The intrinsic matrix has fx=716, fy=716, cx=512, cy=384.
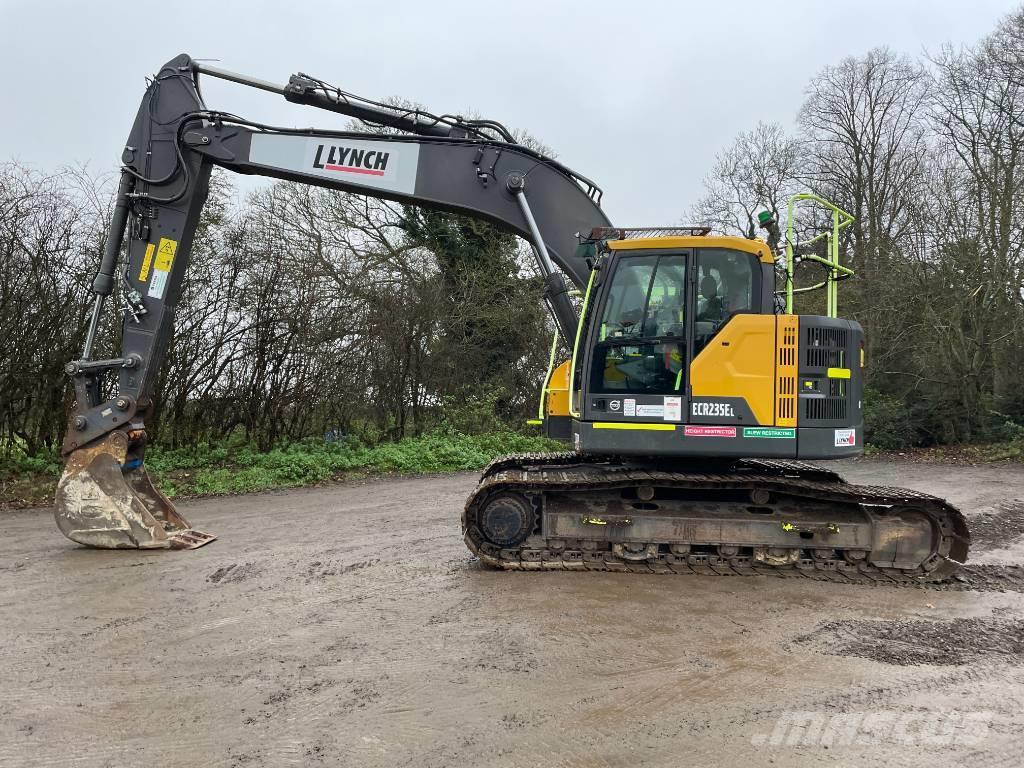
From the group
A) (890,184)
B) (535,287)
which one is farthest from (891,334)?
(535,287)

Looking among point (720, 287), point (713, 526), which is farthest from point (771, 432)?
point (720, 287)

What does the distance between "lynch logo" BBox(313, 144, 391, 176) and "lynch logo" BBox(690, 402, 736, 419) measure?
350 centimetres

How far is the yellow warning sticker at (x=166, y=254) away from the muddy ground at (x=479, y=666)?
2639 millimetres

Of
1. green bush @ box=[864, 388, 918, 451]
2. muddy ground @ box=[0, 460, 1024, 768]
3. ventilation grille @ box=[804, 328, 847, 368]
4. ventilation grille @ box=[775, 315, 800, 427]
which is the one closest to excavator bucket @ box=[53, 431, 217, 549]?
muddy ground @ box=[0, 460, 1024, 768]

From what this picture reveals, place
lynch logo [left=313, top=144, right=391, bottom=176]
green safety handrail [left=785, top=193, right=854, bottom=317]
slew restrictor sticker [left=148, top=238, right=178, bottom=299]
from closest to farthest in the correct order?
green safety handrail [left=785, top=193, right=854, bottom=317] < lynch logo [left=313, top=144, right=391, bottom=176] < slew restrictor sticker [left=148, top=238, right=178, bottom=299]

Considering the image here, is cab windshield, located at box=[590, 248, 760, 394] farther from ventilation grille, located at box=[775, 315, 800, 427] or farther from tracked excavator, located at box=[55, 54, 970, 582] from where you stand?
ventilation grille, located at box=[775, 315, 800, 427]

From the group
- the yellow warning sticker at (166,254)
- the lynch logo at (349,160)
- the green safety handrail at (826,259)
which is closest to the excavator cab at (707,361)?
the green safety handrail at (826,259)

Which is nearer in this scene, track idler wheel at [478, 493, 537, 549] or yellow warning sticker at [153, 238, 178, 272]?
track idler wheel at [478, 493, 537, 549]

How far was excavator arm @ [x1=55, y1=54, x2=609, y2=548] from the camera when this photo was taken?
6.40 metres

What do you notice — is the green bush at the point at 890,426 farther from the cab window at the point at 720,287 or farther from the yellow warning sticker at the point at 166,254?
the yellow warning sticker at the point at 166,254

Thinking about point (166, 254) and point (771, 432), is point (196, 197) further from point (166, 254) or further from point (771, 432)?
point (771, 432)

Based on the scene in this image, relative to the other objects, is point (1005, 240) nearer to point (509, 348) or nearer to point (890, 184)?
point (890, 184)

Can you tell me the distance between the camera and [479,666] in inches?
155

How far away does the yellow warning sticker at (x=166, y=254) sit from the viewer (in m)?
6.73
